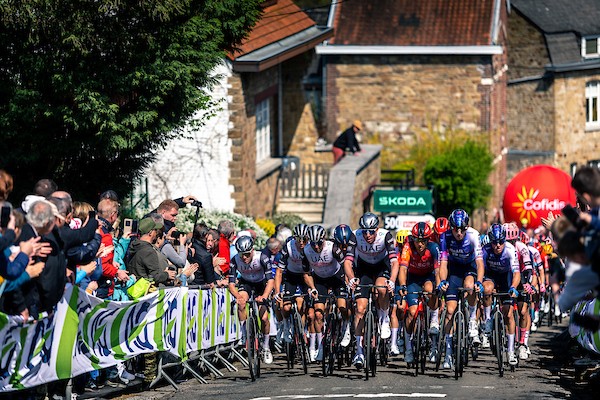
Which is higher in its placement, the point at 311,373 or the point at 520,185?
the point at 520,185

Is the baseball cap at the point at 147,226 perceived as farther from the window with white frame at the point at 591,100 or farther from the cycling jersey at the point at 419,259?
the window with white frame at the point at 591,100

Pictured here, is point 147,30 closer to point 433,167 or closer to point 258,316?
point 258,316

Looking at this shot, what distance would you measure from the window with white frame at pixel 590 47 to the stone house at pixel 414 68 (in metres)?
10.9

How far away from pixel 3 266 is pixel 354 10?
1507 inches

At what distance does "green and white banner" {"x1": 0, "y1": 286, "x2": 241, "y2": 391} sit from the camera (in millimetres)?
11828

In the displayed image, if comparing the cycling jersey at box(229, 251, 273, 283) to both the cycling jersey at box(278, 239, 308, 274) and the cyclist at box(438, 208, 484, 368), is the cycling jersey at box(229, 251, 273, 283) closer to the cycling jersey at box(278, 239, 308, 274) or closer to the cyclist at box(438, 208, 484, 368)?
the cycling jersey at box(278, 239, 308, 274)

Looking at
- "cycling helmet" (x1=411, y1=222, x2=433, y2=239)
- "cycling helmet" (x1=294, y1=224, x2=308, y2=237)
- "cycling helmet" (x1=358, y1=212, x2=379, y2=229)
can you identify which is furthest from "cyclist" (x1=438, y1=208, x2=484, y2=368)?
"cycling helmet" (x1=294, y1=224, x2=308, y2=237)

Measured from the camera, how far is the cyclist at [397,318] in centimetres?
1739

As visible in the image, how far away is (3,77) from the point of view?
62.6ft

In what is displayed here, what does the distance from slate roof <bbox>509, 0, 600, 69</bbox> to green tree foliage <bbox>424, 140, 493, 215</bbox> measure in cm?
1234

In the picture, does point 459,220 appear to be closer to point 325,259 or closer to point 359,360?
point 325,259

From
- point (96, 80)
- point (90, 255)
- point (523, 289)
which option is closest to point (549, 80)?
point (96, 80)

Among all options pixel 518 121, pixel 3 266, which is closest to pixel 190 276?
pixel 3 266

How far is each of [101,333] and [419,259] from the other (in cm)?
512
